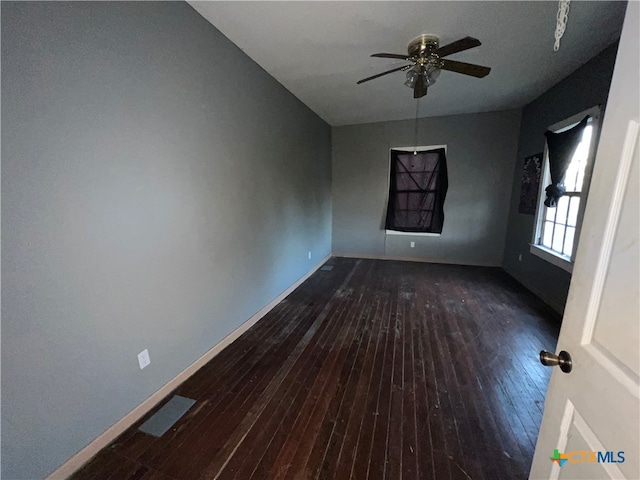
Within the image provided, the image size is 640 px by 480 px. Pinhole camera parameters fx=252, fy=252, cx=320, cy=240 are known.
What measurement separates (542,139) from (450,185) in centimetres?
143

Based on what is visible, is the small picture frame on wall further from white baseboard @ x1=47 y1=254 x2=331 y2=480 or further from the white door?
white baseboard @ x1=47 y1=254 x2=331 y2=480

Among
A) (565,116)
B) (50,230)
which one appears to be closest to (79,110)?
(50,230)

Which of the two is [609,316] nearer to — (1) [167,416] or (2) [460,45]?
(2) [460,45]

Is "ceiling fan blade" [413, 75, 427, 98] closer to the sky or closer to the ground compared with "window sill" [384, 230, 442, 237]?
closer to the sky

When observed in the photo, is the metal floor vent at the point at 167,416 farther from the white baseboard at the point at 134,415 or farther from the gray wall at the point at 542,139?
the gray wall at the point at 542,139

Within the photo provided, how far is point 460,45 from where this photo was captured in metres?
1.82

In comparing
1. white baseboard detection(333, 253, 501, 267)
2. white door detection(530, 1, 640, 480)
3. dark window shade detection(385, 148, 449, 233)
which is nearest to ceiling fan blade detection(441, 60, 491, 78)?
white door detection(530, 1, 640, 480)

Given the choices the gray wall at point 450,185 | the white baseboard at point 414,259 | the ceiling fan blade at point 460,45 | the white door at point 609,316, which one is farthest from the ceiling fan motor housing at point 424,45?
the white baseboard at point 414,259

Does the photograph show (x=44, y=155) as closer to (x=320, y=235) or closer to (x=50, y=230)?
(x=50, y=230)

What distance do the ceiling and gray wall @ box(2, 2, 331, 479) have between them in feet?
1.33

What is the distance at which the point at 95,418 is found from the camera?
1366 mm

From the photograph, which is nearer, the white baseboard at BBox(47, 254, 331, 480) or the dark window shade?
the white baseboard at BBox(47, 254, 331, 480)

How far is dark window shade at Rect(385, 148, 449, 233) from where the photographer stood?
471 centimetres

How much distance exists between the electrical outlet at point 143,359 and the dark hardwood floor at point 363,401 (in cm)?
36
